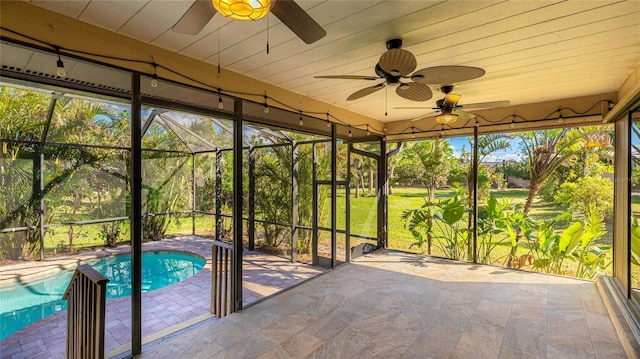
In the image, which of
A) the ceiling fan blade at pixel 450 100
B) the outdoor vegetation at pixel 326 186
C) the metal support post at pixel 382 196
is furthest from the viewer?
the metal support post at pixel 382 196

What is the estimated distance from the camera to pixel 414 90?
9.29 ft

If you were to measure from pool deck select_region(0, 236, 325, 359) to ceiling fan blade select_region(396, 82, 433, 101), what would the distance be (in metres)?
3.09

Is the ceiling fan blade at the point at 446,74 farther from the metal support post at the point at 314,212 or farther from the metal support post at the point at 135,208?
the metal support post at the point at 314,212

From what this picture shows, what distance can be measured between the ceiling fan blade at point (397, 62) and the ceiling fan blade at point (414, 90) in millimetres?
329

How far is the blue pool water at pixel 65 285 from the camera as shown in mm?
3755

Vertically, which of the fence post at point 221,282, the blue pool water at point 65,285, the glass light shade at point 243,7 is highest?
the glass light shade at point 243,7

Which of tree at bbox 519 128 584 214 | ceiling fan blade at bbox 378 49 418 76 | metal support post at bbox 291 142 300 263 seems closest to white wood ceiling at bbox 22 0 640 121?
ceiling fan blade at bbox 378 49 418 76

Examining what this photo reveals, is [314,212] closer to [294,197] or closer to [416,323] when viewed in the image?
[294,197]

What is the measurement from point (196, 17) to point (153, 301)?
12.4 feet

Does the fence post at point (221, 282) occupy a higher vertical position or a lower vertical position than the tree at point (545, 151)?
lower

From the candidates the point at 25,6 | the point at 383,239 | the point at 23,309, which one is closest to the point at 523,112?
the point at 383,239

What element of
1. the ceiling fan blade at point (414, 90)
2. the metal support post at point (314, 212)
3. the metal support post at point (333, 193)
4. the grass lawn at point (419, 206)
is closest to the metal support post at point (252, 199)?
the metal support post at point (314, 212)

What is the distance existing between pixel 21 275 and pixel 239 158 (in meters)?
4.75

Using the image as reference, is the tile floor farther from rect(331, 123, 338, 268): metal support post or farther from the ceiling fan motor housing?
the ceiling fan motor housing
